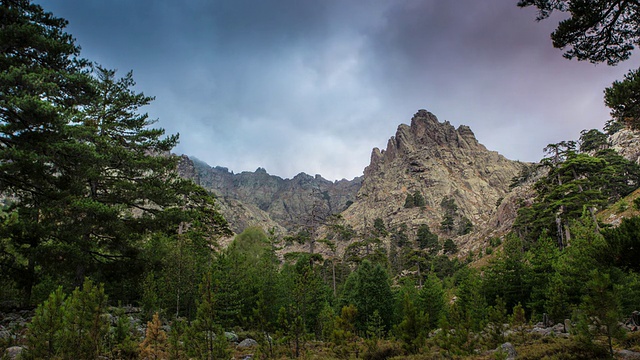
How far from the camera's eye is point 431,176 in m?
104

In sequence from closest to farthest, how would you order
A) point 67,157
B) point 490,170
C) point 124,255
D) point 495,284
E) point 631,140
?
1. point 67,157
2. point 124,255
3. point 495,284
4. point 631,140
5. point 490,170

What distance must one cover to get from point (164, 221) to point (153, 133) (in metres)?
4.82

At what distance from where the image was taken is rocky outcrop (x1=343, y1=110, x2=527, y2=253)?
3600 inches

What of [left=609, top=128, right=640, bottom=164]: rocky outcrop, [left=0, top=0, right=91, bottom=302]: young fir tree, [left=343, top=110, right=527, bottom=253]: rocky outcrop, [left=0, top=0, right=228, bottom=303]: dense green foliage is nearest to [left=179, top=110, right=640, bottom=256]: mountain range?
[left=343, top=110, right=527, bottom=253]: rocky outcrop

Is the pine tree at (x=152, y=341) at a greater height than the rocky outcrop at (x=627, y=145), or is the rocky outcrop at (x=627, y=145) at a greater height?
the rocky outcrop at (x=627, y=145)

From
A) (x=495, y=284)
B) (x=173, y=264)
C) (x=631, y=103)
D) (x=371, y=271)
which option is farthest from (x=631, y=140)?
(x=173, y=264)

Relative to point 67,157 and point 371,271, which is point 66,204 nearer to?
point 67,157

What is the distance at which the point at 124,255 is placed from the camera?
15125 mm

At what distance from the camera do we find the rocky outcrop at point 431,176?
300 feet

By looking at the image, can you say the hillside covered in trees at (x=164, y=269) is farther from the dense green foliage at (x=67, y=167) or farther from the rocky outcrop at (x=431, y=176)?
the rocky outcrop at (x=431, y=176)

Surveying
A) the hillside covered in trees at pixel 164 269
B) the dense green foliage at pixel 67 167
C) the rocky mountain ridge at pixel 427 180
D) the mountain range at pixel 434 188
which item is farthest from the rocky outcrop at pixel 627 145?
the dense green foliage at pixel 67 167

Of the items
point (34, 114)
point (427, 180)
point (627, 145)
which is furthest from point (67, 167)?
point (427, 180)

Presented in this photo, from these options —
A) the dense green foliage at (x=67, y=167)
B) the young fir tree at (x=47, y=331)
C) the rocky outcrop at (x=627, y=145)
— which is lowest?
the young fir tree at (x=47, y=331)

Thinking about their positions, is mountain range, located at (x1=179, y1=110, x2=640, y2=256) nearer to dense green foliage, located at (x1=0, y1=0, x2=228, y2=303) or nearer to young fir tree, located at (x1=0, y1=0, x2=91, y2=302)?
dense green foliage, located at (x1=0, y1=0, x2=228, y2=303)
